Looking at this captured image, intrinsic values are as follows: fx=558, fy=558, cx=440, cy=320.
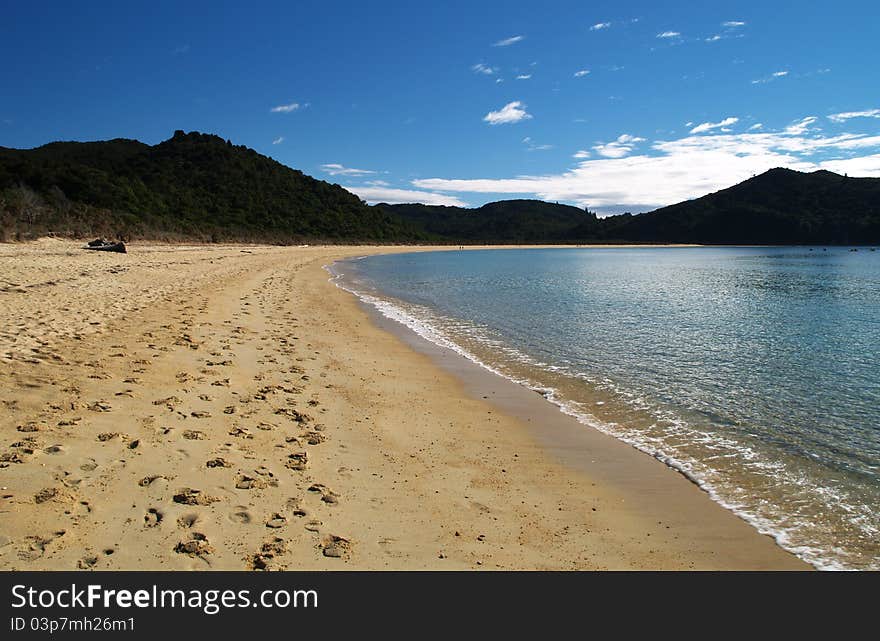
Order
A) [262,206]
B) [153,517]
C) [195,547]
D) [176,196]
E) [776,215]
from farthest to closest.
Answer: [776,215], [262,206], [176,196], [153,517], [195,547]

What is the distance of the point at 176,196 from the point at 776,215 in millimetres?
152669

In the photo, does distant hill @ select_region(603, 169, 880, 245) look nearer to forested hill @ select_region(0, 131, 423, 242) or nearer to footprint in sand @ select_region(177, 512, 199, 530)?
forested hill @ select_region(0, 131, 423, 242)

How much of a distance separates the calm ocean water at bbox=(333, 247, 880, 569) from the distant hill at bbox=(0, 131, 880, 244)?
28.0 m

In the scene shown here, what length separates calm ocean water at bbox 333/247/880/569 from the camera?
16.7ft

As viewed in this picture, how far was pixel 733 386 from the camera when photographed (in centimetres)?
918

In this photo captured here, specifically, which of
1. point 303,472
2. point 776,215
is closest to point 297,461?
point 303,472

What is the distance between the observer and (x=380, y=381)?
8.75m

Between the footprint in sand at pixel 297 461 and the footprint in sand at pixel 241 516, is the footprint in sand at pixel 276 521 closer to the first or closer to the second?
the footprint in sand at pixel 241 516

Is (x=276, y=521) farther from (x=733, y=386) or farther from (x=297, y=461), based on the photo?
(x=733, y=386)

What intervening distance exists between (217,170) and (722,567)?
11278 cm

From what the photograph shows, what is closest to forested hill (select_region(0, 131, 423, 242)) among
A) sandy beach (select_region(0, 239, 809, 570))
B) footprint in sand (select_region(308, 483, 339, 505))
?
sandy beach (select_region(0, 239, 809, 570))

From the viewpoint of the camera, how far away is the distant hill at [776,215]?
467 ft

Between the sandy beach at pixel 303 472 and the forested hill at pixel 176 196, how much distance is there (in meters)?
28.0
